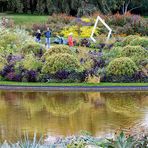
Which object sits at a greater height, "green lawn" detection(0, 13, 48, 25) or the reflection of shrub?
the reflection of shrub

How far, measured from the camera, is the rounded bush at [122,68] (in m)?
26.4

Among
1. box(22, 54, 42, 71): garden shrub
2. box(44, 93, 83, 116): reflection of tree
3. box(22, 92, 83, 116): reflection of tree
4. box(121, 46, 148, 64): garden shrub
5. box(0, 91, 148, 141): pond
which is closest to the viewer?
box(0, 91, 148, 141): pond

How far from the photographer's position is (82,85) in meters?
25.0

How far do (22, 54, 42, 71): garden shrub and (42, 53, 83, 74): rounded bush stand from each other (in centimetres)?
59

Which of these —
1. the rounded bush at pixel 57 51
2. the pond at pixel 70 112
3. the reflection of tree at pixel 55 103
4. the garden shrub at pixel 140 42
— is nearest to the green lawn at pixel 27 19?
the garden shrub at pixel 140 42

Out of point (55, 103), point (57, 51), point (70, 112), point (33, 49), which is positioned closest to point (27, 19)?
point (33, 49)

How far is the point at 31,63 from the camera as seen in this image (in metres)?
27.2

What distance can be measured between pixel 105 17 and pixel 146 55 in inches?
910

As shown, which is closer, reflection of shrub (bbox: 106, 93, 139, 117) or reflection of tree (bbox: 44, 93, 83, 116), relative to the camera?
reflection of shrub (bbox: 106, 93, 139, 117)

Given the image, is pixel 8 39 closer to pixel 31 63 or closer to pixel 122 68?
pixel 31 63

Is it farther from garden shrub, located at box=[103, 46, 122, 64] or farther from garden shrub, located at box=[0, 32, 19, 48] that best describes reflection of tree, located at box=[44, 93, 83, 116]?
garden shrub, located at box=[0, 32, 19, 48]

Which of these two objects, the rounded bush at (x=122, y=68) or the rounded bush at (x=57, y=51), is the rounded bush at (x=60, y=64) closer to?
the rounded bush at (x=57, y=51)

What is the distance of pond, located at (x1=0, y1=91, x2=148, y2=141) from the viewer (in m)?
17.3

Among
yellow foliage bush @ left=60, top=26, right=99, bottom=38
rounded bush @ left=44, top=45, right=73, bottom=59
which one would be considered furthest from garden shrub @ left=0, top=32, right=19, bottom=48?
yellow foliage bush @ left=60, top=26, right=99, bottom=38
